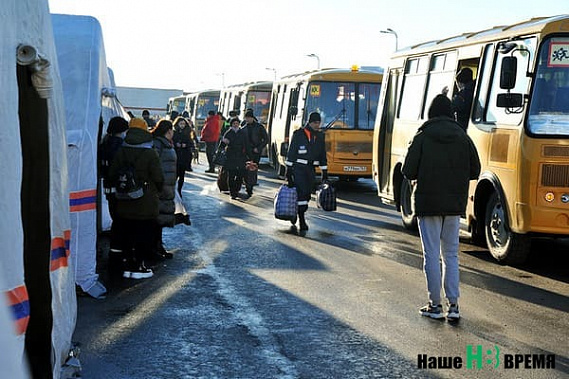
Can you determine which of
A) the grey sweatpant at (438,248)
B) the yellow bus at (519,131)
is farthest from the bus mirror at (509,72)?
the grey sweatpant at (438,248)

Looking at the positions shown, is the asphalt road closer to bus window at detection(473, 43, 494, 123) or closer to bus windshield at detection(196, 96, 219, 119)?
bus window at detection(473, 43, 494, 123)

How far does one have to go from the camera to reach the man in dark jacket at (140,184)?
9.64 metres

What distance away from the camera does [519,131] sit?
34.1ft

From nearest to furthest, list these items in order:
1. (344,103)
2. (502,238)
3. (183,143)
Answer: (502,238), (183,143), (344,103)

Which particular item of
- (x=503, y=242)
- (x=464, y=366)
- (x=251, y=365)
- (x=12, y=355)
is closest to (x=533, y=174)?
(x=503, y=242)

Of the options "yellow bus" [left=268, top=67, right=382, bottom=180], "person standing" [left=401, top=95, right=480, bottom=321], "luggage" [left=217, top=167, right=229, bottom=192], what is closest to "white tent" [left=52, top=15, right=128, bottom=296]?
"person standing" [left=401, top=95, right=480, bottom=321]

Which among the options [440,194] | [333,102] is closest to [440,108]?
[440,194]

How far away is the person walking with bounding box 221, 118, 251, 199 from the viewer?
763 inches

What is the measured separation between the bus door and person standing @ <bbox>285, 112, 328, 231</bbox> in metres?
1.83

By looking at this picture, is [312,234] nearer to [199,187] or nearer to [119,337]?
[119,337]

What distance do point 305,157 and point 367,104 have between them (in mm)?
8813

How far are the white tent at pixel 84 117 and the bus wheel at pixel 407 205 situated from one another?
16.7 ft

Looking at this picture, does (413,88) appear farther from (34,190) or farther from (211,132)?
(211,132)

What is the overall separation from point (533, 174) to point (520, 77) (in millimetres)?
1327
